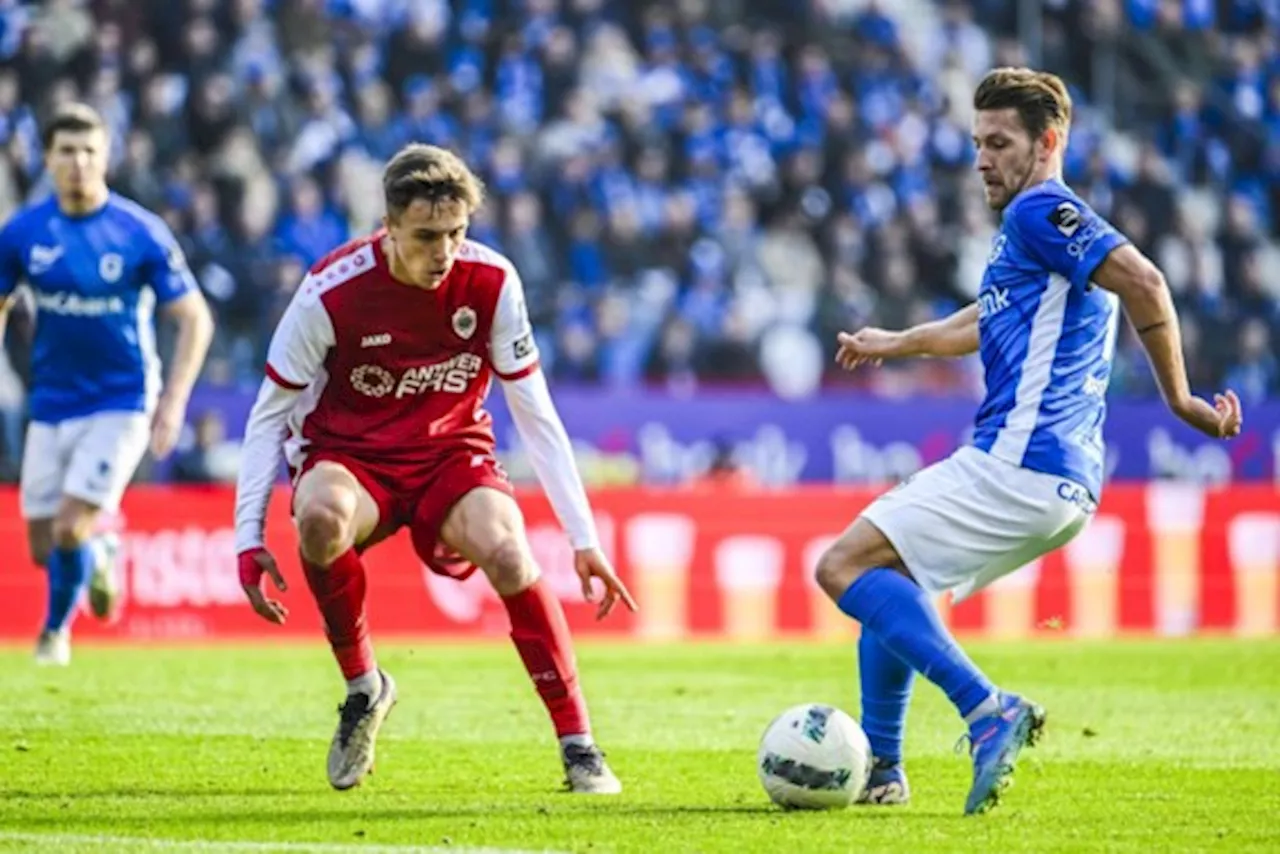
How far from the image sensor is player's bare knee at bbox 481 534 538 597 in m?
8.25

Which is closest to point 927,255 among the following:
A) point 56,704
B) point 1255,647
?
point 1255,647

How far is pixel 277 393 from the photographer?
8305 mm

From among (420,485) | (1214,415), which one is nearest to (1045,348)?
(1214,415)

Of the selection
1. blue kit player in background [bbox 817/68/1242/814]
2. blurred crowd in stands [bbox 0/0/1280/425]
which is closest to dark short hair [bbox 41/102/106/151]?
blue kit player in background [bbox 817/68/1242/814]

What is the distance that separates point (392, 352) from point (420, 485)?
482 mm

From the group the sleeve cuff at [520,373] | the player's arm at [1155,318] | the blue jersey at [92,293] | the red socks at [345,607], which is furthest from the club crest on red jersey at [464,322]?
the blue jersey at [92,293]

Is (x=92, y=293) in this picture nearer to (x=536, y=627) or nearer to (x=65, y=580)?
(x=65, y=580)

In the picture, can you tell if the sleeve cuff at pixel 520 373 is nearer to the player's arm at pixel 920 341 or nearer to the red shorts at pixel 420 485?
the red shorts at pixel 420 485

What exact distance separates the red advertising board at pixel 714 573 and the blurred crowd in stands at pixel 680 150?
198 cm

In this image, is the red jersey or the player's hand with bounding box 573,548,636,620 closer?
the player's hand with bounding box 573,548,636,620

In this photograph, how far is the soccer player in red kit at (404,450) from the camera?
27.1ft

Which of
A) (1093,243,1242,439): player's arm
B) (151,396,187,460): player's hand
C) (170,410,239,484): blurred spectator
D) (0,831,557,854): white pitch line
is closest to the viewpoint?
(0,831,557,854): white pitch line

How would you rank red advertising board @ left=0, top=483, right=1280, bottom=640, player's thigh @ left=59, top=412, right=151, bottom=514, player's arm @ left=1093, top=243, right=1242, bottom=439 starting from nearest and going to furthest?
player's arm @ left=1093, top=243, right=1242, bottom=439
player's thigh @ left=59, top=412, right=151, bottom=514
red advertising board @ left=0, top=483, right=1280, bottom=640

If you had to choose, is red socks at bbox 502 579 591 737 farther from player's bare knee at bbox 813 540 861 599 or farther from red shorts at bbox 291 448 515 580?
player's bare knee at bbox 813 540 861 599
